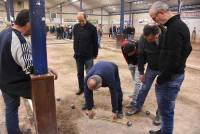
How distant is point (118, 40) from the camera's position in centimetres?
1467

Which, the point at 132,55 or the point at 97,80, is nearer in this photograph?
the point at 97,80

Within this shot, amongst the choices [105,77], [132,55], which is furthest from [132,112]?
[105,77]

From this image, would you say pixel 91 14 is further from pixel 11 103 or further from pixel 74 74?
pixel 11 103

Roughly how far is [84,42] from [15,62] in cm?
220

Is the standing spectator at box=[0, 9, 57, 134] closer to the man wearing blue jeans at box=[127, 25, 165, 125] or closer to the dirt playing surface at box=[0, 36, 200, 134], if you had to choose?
the dirt playing surface at box=[0, 36, 200, 134]

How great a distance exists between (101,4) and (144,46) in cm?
3169

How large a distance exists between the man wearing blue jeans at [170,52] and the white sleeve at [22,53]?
1400 millimetres

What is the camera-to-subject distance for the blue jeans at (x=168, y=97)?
2.80 m

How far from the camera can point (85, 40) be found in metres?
4.75

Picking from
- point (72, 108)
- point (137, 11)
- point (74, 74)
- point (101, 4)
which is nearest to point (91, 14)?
point (101, 4)

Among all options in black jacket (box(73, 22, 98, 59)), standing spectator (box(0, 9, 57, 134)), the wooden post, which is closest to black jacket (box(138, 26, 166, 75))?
black jacket (box(73, 22, 98, 59))

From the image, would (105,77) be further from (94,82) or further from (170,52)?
(170,52)

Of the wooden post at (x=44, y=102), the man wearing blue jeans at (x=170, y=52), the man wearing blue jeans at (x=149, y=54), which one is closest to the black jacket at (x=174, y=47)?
the man wearing blue jeans at (x=170, y=52)

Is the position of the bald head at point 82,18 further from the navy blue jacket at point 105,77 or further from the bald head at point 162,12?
the bald head at point 162,12
